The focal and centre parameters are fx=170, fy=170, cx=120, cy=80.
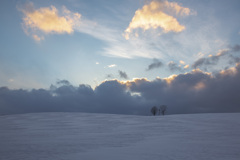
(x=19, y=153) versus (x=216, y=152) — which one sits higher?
(x=216, y=152)

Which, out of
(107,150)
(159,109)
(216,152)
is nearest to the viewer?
(216,152)

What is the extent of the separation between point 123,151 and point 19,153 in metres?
4.39

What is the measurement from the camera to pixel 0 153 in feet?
24.0

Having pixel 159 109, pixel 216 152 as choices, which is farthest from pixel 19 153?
pixel 159 109

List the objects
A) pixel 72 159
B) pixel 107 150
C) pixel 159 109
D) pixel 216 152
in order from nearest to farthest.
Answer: pixel 72 159, pixel 216 152, pixel 107 150, pixel 159 109

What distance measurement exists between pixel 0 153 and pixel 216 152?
356 inches

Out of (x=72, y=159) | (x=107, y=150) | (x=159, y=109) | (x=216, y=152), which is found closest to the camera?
(x=72, y=159)

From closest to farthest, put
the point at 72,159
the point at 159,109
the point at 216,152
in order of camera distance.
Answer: the point at 72,159 → the point at 216,152 → the point at 159,109

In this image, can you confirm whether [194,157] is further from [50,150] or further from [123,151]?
[50,150]

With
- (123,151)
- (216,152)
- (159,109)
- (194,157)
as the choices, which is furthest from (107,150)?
(159,109)

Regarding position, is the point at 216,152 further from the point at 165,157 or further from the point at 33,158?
the point at 33,158

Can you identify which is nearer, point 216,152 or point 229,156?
point 229,156

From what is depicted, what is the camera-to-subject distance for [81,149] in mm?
7777

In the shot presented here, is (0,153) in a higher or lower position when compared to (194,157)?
lower
